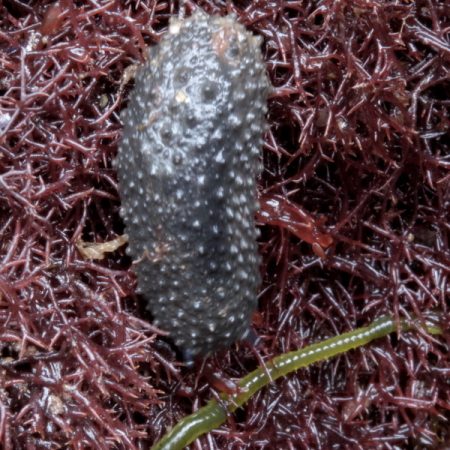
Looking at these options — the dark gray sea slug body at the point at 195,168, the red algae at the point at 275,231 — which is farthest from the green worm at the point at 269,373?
the dark gray sea slug body at the point at 195,168

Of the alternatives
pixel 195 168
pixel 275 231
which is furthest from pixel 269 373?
pixel 195 168

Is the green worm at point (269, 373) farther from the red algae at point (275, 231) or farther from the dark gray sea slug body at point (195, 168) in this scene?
the dark gray sea slug body at point (195, 168)

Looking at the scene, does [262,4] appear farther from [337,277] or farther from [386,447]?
[386,447]

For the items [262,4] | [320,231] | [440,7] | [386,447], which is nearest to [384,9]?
[440,7]

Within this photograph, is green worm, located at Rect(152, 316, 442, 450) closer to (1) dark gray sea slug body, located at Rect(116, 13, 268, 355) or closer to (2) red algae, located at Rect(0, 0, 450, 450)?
(2) red algae, located at Rect(0, 0, 450, 450)

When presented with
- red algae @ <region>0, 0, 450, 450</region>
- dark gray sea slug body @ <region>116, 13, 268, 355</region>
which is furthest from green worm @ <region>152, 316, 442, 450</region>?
dark gray sea slug body @ <region>116, 13, 268, 355</region>
